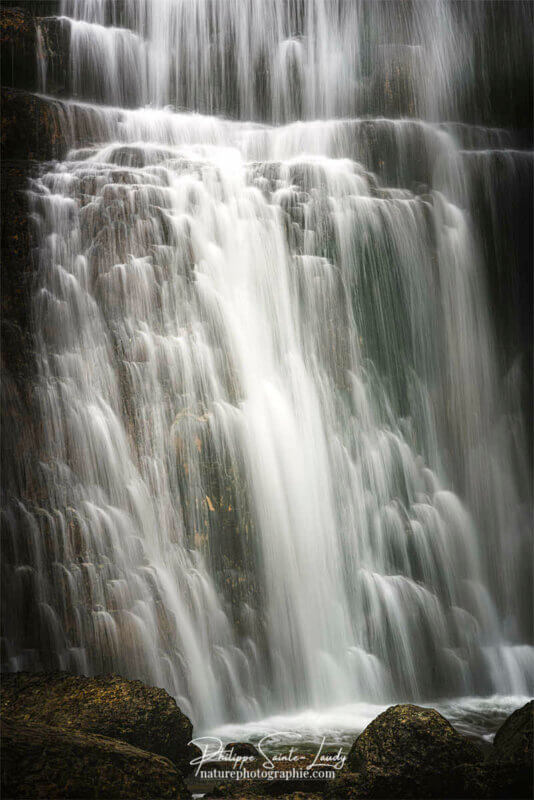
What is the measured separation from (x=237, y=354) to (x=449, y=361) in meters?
3.17

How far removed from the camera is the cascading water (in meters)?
7.30

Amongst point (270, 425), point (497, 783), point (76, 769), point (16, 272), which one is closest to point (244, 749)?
point (76, 769)

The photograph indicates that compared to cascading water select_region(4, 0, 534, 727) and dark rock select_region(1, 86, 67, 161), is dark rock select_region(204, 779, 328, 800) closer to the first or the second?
cascading water select_region(4, 0, 534, 727)

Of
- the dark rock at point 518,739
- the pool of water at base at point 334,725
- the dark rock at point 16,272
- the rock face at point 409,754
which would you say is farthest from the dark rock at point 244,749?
the dark rock at point 16,272

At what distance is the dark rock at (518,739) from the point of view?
5066 millimetres

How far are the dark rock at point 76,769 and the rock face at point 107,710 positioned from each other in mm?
629

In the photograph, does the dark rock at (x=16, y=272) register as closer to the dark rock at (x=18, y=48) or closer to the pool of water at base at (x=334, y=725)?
the dark rock at (x=18, y=48)

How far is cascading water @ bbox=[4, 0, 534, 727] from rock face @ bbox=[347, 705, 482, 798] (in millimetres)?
2107

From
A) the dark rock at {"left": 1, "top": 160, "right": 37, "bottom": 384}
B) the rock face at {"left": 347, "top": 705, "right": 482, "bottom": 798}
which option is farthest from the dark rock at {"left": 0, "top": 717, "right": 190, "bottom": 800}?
the dark rock at {"left": 1, "top": 160, "right": 37, "bottom": 384}

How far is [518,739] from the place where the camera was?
5203 mm

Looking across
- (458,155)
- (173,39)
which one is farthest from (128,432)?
(173,39)

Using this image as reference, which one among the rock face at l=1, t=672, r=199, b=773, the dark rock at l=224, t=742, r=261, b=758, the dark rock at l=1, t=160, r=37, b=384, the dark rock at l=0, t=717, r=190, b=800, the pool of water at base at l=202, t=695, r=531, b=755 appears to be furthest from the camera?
the dark rock at l=1, t=160, r=37, b=384

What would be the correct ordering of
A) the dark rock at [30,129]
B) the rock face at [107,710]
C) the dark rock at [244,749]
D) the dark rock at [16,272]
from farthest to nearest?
the dark rock at [30,129], the dark rock at [16,272], the dark rock at [244,749], the rock face at [107,710]

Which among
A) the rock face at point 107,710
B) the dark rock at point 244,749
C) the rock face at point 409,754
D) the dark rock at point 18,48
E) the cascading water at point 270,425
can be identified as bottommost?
the dark rock at point 244,749
